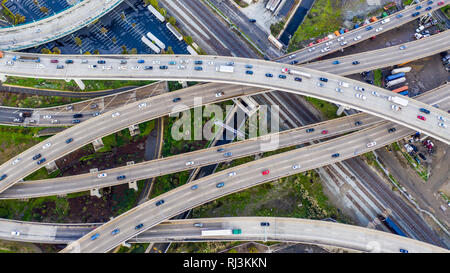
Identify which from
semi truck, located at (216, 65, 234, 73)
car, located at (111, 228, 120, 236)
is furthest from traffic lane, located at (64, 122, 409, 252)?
semi truck, located at (216, 65, 234, 73)

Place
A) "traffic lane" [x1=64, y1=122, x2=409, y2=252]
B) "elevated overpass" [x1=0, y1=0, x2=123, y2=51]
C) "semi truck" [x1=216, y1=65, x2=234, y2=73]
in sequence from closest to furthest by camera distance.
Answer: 1. "traffic lane" [x1=64, y1=122, x2=409, y2=252]
2. "semi truck" [x1=216, y1=65, x2=234, y2=73]
3. "elevated overpass" [x1=0, y1=0, x2=123, y2=51]

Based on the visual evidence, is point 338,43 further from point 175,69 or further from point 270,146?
point 175,69

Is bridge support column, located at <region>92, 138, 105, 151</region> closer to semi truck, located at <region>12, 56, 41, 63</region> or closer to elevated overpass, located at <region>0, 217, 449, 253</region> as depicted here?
elevated overpass, located at <region>0, 217, 449, 253</region>

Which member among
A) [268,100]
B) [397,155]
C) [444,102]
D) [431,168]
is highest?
[268,100]

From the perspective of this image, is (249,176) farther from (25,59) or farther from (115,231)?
(25,59)

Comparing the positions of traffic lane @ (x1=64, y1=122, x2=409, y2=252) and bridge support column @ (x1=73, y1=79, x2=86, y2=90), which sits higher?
bridge support column @ (x1=73, y1=79, x2=86, y2=90)

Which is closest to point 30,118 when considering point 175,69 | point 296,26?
point 175,69

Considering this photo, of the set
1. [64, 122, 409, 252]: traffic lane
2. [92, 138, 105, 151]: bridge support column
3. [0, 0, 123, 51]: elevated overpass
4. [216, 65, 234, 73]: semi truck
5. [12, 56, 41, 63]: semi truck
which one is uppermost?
[0, 0, 123, 51]: elevated overpass
